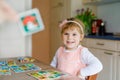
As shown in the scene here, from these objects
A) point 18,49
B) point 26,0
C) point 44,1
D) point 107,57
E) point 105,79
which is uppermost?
point 44,1

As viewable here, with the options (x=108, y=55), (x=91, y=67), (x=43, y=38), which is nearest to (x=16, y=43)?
(x=91, y=67)

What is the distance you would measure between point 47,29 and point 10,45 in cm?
218

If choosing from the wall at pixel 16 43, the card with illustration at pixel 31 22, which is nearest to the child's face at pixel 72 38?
the wall at pixel 16 43

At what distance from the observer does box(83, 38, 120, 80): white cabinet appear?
207 cm

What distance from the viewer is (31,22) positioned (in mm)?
293

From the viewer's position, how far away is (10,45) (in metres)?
1.48

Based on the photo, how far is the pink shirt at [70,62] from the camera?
3.41 feet

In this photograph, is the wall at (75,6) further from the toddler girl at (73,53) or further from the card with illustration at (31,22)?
the card with illustration at (31,22)

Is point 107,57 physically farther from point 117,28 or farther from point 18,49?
point 18,49

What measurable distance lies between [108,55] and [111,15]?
2.89 ft

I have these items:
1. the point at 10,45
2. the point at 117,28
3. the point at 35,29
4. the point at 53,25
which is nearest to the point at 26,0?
the point at 10,45

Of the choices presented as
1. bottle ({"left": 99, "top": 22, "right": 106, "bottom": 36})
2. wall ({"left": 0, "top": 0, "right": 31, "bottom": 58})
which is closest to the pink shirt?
wall ({"left": 0, "top": 0, "right": 31, "bottom": 58})

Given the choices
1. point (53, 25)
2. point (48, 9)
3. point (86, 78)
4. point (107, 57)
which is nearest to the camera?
point (86, 78)

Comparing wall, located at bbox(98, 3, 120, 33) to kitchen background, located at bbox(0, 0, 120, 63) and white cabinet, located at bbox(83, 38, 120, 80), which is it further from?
white cabinet, located at bbox(83, 38, 120, 80)
